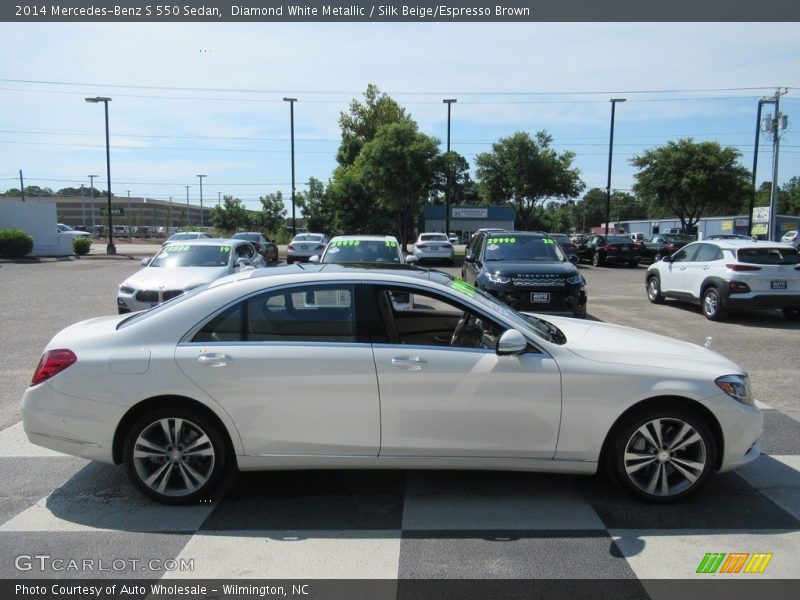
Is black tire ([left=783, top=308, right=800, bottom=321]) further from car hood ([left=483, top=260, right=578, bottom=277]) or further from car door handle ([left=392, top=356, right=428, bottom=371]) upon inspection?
car door handle ([left=392, top=356, right=428, bottom=371])

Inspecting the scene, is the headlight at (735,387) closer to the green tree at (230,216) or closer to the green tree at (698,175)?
the green tree at (698,175)

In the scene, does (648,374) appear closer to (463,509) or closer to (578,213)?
(463,509)

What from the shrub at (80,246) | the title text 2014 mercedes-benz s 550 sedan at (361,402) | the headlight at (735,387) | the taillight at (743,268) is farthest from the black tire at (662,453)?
the shrub at (80,246)

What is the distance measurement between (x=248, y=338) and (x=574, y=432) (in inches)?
88.7

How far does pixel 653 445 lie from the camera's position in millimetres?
4082

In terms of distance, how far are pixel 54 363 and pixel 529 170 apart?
38302 millimetres

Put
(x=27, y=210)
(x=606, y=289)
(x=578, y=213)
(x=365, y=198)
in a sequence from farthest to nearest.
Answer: (x=578, y=213), (x=365, y=198), (x=27, y=210), (x=606, y=289)

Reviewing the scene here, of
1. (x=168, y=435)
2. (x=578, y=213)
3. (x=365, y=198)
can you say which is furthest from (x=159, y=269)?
(x=578, y=213)

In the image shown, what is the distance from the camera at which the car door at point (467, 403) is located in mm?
3973

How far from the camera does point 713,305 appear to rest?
1256 centimetres

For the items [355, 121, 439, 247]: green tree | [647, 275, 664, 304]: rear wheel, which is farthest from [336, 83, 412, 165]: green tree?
[647, 275, 664, 304]: rear wheel

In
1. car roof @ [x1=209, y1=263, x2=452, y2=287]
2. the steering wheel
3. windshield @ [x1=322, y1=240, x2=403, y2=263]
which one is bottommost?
the steering wheel

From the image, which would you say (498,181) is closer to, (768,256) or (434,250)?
(434,250)

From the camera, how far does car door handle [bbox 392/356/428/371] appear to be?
3.98 meters
